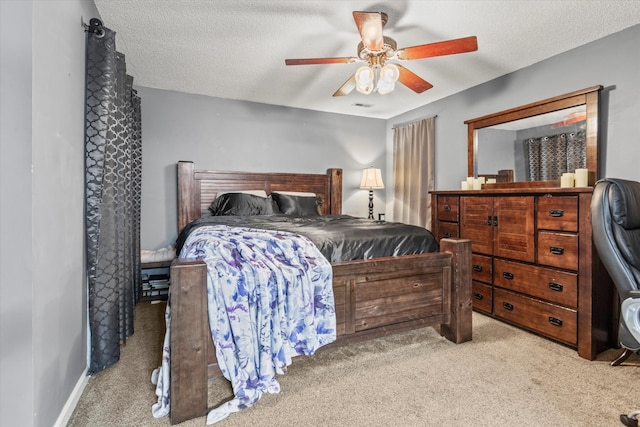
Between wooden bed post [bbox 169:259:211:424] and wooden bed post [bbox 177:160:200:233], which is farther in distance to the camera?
wooden bed post [bbox 177:160:200:233]

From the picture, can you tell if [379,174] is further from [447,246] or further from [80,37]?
[80,37]

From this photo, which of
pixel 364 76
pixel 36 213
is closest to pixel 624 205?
pixel 364 76

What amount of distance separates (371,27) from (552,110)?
6.45ft

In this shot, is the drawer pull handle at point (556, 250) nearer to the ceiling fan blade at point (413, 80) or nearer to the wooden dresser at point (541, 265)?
the wooden dresser at point (541, 265)

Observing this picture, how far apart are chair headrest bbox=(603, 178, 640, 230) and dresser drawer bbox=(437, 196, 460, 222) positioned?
1871mm

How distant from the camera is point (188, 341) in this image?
157 centimetres

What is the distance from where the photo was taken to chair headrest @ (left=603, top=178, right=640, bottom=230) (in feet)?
4.37

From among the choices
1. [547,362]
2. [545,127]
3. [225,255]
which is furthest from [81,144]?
[545,127]

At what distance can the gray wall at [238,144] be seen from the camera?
3.85m

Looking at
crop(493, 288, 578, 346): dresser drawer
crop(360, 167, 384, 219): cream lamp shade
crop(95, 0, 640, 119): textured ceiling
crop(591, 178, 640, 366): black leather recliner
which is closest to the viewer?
crop(591, 178, 640, 366): black leather recliner

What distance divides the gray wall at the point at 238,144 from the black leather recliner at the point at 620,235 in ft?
12.0

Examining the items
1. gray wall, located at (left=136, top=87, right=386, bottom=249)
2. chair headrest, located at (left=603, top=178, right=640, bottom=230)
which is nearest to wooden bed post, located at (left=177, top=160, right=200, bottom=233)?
gray wall, located at (left=136, top=87, right=386, bottom=249)

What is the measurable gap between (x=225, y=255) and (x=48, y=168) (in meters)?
0.86

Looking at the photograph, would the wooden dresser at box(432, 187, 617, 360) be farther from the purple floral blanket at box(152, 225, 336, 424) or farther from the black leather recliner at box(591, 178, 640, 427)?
the purple floral blanket at box(152, 225, 336, 424)
